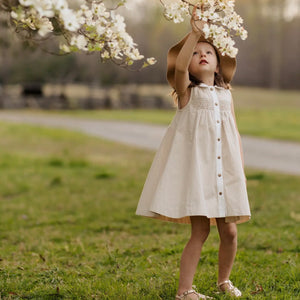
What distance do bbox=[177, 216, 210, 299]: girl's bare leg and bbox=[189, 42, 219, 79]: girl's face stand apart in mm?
926

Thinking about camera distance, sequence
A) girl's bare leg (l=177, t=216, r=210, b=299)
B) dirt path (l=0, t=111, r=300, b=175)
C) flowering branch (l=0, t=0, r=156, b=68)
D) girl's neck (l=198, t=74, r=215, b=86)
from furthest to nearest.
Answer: dirt path (l=0, t=111, r=300, b=175), girl's neck (l=198, t=74, r=215, b=86), girl's bare leg (l=177, t=216, r=210, b=299), flowering branch (l=0, t=0, r=156, b=68)

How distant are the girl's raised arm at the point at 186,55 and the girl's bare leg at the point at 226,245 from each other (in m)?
0.91

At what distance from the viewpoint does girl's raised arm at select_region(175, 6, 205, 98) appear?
3244mm

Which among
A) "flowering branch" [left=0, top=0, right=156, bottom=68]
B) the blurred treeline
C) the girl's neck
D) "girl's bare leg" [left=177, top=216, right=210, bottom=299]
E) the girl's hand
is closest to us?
"flowering branch" [left=0, top=0, right=156, bottom=68]

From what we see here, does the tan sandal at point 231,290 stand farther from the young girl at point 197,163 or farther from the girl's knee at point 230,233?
the girl's knee at point 230,233

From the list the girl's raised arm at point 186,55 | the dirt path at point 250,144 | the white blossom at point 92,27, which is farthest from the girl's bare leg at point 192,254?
the dirt path at point 250,144

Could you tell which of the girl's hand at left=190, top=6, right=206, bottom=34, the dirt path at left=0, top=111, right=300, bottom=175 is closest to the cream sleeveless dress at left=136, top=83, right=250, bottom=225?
the girl's hand at left=190, top=6, right=206, bottom=34

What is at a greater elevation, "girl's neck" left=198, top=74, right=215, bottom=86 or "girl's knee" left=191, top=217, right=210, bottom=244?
"girl's neck" left=198, top=74, right=215, bottom=86

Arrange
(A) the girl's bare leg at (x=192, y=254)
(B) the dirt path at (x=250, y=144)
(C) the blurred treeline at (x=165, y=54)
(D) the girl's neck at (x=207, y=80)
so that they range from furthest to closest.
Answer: (C) the blurred treeline at (x=165, y=54)
(B) the dirt path at (x=250, y=144)
(D) the girl's neck at (x=207, y=80)
(A) the girl's bare leg at (x=192, y=254)

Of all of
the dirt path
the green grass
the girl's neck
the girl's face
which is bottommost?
the dirt path

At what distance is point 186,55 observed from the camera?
130 inches

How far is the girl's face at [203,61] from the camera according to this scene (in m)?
3.43

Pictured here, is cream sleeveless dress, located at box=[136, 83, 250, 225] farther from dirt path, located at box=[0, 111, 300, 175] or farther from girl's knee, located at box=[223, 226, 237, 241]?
dirt path, located at box=[0, 111, 300, 175]

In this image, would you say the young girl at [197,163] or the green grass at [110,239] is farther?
the green grass at [110,239]
